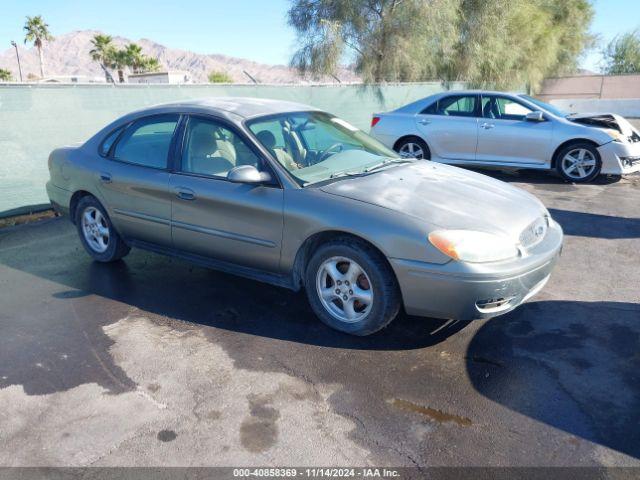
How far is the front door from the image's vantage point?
3959 millimetres

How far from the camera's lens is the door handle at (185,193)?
4.29 metres

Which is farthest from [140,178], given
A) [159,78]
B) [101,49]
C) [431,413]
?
[101,49]

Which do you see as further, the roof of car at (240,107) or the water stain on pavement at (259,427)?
the roof of car at (240,107)

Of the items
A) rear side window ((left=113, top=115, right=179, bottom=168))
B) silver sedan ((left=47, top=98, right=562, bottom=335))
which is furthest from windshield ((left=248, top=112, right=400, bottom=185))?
rear side window ((left=113, top=115, right=179, bottom=168))

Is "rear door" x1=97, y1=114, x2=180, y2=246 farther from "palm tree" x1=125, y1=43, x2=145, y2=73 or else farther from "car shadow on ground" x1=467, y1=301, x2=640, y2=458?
"palm tree" x1=125, y1=43, x2=145, y2=73

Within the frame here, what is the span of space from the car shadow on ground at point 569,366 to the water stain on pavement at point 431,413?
302 mm

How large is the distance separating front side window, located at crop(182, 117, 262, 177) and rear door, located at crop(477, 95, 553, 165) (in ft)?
19.8

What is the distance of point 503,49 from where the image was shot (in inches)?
949

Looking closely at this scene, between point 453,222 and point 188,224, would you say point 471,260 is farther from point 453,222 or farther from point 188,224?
point 188,224

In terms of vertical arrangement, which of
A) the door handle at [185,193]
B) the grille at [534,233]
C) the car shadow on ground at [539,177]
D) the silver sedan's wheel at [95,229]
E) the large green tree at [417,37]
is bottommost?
the car shadow on ground at [539,177]

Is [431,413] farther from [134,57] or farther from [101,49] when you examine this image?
[101,49]

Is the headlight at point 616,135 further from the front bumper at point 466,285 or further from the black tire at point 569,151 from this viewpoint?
the front bumper at point 466,285

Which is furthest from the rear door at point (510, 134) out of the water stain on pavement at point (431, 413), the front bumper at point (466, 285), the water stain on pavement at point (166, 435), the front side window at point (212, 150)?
the water stain on pavement at point (166, 435)

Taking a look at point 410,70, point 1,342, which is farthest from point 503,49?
point 1,342
